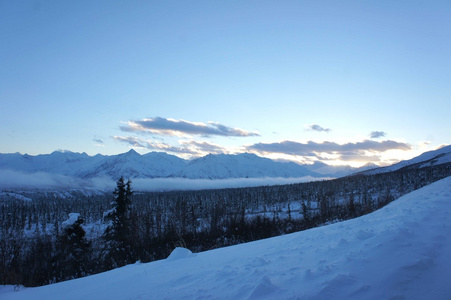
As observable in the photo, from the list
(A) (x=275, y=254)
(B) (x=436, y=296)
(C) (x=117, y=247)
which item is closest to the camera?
(B) (x=436, y=296)

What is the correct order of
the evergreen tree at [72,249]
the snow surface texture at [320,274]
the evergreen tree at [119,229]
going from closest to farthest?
the snow surface texture at [320,274] < the evergreen tree at [72,249] < the evergreen tree at [119,229]

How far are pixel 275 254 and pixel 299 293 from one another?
2.48m

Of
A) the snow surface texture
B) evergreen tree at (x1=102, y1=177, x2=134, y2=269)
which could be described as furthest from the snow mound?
evergreen tree at (x1=102, y1=177, x2=134, y2=269)

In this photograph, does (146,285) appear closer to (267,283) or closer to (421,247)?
(267,283)

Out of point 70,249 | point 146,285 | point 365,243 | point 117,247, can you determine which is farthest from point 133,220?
point 365,243

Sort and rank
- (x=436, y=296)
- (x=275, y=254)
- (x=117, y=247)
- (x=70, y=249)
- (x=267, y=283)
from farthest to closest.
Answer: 1. (x=117, y=247)
2. (x=70, y=249)
3. (x=275, y=254)
4. (x=267, y=283)
5. (x=436, y=296)

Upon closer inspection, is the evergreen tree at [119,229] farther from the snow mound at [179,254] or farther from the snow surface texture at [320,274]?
the snow surface texture at [320,274]

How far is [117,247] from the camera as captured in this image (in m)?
26.2

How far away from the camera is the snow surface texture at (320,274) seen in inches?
147

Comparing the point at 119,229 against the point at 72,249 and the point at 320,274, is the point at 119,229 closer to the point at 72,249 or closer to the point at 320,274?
the point at 72,249

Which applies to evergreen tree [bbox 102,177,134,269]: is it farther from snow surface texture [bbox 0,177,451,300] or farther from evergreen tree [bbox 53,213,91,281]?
snow surface texture [bbox 0,177,451,300]

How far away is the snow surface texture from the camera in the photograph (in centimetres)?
375

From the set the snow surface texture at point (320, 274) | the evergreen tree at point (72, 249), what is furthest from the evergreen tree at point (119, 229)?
the snow surface texture at point (320, 274)

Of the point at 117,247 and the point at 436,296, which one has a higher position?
the point at 436,296
